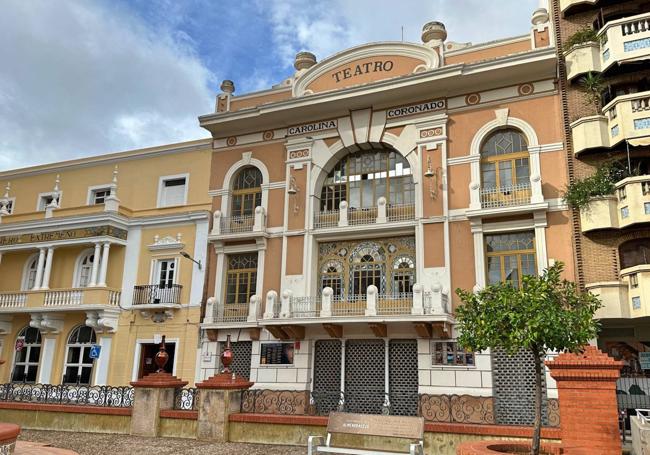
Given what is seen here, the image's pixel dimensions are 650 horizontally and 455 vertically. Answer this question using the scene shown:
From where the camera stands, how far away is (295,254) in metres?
21.6

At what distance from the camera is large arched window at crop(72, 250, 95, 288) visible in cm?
2469

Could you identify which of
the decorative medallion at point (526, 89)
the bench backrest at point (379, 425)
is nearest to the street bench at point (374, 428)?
the bench backrest at point (379, 425)

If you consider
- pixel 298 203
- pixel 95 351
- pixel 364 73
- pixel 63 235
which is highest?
pixel 364 73

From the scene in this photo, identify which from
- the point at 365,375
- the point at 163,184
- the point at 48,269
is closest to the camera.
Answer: the point at 365,375

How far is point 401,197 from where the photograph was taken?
69.9ft

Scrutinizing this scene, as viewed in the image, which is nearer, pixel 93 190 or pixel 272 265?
pixel 272 265

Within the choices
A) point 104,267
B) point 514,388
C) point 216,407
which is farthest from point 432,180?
point 104,267

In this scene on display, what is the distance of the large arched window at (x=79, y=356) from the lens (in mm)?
23250

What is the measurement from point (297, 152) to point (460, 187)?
272 inches

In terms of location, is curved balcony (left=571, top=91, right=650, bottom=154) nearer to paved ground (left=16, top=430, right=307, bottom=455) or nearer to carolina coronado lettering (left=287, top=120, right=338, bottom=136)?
carolina coronado lettering (left=287, top=120, right=338, bottom=136)

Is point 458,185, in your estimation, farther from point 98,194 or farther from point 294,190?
point 98,194

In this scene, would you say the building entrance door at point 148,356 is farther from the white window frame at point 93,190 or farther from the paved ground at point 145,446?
the white window frame at point 93,190

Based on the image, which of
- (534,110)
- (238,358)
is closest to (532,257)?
(534,110)

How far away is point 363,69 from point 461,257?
8.76 metres
